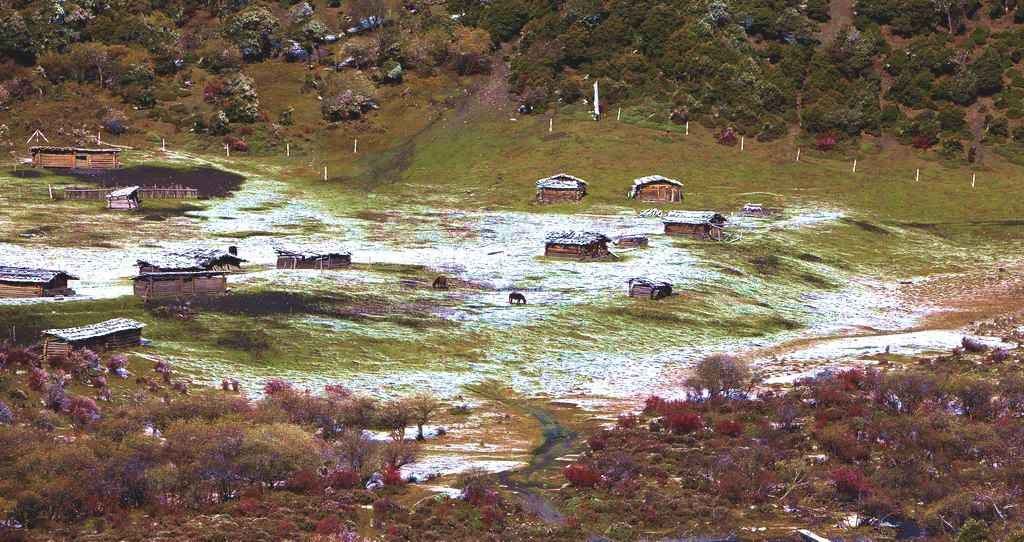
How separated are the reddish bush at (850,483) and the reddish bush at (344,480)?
21.5 metres

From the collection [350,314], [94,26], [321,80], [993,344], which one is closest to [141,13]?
[94,26]

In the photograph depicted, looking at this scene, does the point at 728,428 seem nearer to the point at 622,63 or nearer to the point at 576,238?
the point at 576,238

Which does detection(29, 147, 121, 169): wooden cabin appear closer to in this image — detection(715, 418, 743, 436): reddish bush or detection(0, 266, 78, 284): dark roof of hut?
detection(0, 266, 78, 284): dark roof of hut

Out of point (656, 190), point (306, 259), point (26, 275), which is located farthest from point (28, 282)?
point (656, 190)

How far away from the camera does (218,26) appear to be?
19888cm

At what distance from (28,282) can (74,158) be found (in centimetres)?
6998

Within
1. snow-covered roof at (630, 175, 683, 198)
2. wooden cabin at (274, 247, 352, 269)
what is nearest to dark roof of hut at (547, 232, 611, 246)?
wooden cabin at (274, 247, 352, 269)

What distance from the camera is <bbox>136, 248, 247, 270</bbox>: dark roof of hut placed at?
3297 inches

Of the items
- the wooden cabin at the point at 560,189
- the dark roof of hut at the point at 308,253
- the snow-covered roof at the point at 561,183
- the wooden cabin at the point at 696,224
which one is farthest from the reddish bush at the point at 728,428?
the snow-covered roof at the point at 561,183

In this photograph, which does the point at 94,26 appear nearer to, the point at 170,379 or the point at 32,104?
the point at 32,104

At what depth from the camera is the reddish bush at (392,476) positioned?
167 feet

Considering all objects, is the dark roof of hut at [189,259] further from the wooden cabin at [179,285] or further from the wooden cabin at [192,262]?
the wooden cabin at [179,285]

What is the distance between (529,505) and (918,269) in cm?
8105

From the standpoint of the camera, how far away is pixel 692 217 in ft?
401
